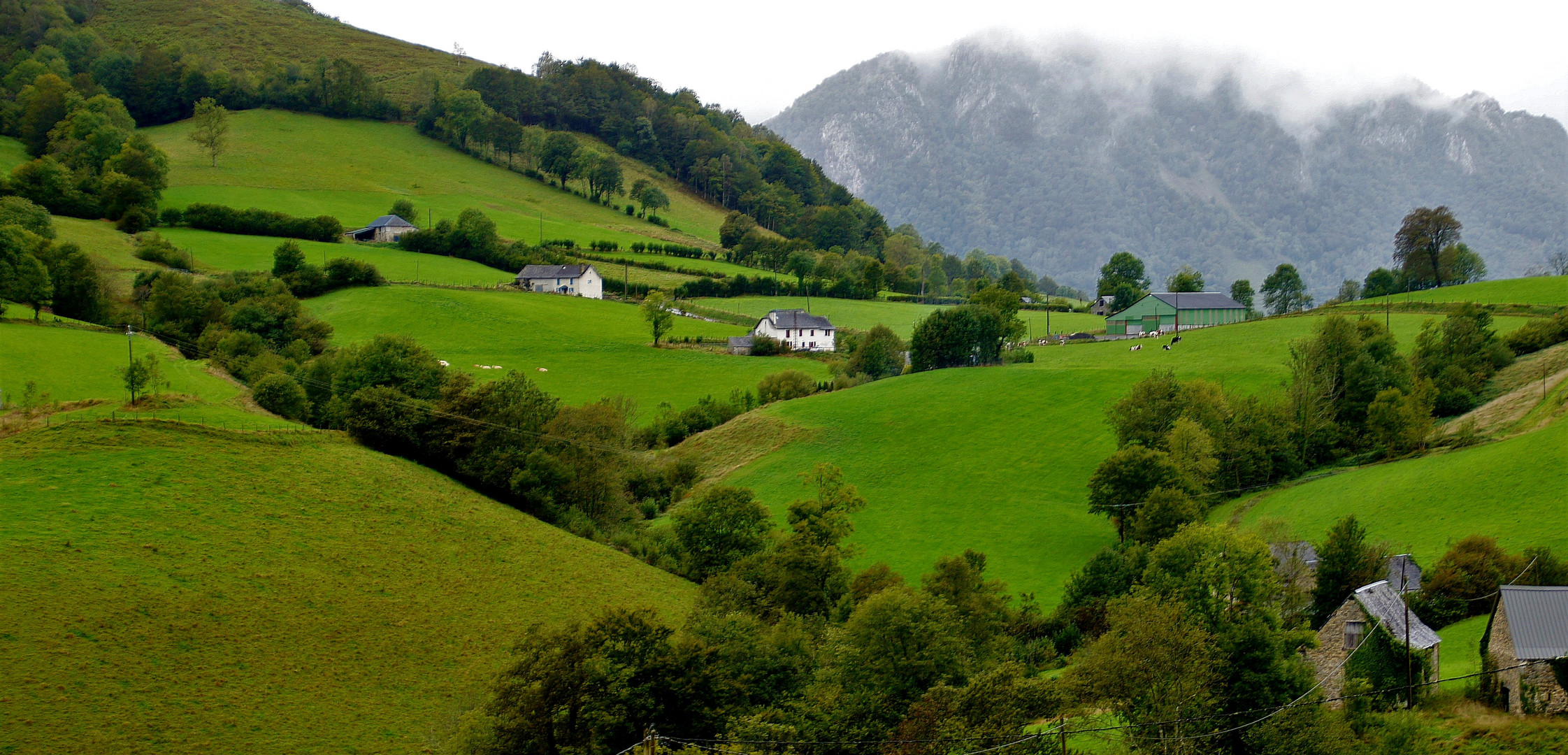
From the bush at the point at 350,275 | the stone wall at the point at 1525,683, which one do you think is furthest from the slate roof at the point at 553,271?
the stone wall at the point at 1525,683

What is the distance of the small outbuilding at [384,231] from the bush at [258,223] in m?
4.23

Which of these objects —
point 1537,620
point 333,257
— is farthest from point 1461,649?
point 333,257

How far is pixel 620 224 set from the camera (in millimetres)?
140750

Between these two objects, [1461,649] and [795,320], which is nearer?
[1461,649]

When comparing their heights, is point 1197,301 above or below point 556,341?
above

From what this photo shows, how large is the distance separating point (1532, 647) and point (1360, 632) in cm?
540

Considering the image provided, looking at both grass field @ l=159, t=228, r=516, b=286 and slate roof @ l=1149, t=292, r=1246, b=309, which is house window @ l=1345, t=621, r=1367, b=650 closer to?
slate roof @ l=1149, t=292, r=1246, b=309

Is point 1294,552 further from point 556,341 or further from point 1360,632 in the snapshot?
point 556,341

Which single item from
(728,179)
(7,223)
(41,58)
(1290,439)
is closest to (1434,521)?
(1290,439)

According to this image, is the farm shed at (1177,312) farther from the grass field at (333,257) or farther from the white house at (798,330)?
the grass field at (333,257)

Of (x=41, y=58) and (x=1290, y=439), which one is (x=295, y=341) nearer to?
(x=1290, y=439)

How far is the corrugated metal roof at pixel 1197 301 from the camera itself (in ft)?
304

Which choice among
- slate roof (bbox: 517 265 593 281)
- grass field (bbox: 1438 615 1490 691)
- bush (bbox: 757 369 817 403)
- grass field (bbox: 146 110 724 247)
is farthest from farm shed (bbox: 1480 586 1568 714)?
grass field (bbox: 146 110 724 247)

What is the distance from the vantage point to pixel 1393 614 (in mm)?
27812
